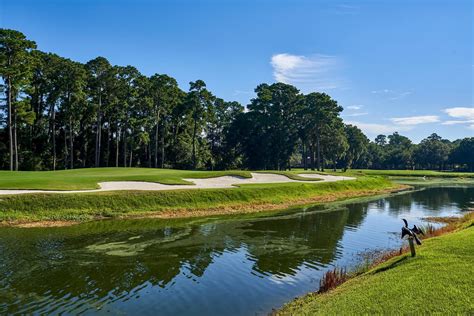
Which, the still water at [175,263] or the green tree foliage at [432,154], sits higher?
the green tree foliage at [432,154]

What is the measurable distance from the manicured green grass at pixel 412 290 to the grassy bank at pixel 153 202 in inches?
684

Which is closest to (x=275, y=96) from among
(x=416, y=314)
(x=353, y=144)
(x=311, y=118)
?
(x=311, y=118)

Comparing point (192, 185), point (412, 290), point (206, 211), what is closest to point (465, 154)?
point (192, 185)

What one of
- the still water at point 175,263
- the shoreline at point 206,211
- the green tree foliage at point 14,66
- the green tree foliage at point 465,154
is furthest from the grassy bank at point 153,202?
the green tree foliage at point 465,154

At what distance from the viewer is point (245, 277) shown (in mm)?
13203

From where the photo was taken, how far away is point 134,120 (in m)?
67.2

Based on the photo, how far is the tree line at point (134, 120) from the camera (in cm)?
5562

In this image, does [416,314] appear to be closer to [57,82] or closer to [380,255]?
[380,255]

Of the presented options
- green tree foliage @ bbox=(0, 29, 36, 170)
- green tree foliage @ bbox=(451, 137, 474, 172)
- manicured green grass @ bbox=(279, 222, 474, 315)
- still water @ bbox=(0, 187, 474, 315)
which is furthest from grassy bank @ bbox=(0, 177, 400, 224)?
green tree foliage @ bbox=(451, 137, 474, 172)

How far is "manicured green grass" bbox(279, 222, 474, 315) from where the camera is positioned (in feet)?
24.3

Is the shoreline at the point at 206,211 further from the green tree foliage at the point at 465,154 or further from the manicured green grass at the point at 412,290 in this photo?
the green tree foliage at the point at 465,154

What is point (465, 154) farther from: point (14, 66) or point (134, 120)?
point (14, 66)

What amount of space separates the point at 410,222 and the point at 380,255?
1224 centimetres

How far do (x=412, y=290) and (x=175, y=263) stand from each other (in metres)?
9.12
